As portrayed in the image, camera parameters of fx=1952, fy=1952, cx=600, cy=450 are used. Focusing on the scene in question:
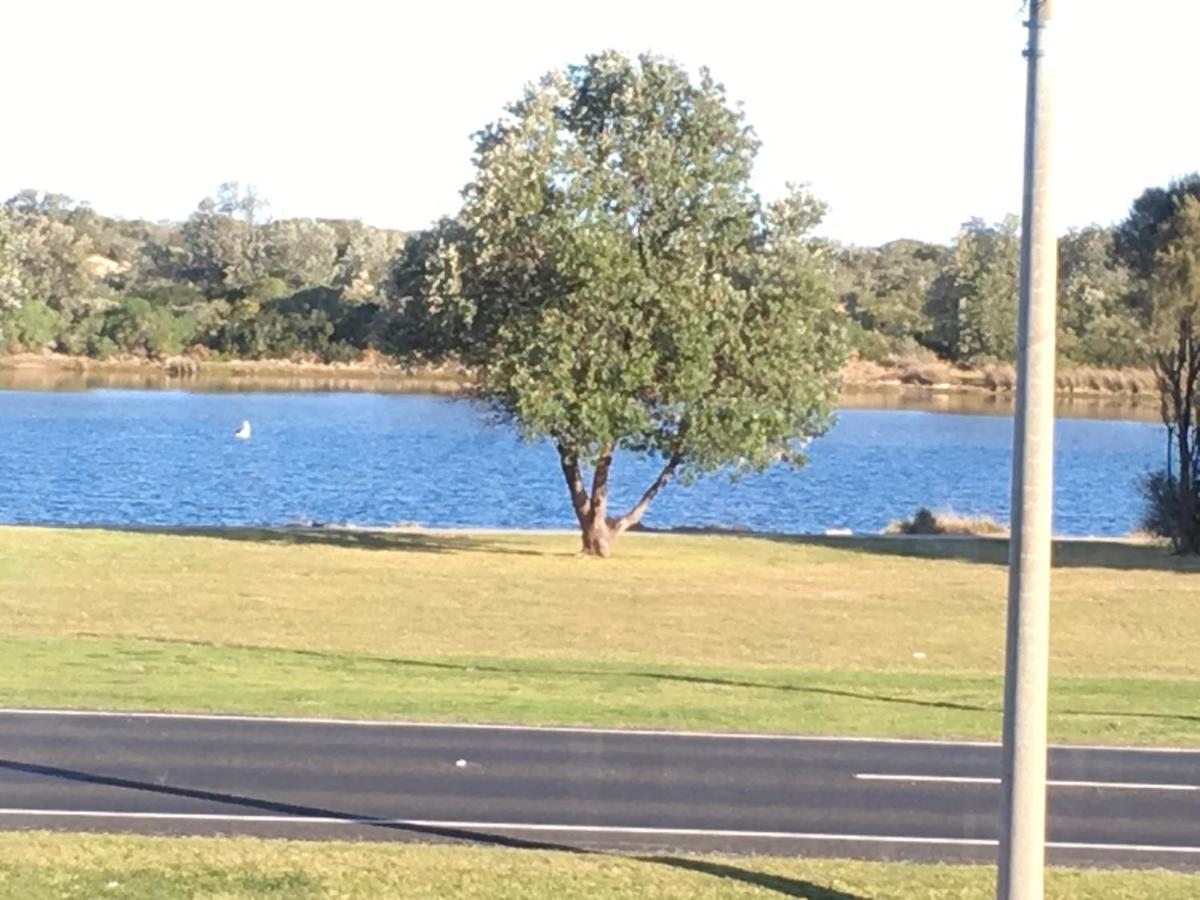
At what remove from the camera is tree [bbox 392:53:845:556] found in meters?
35.1

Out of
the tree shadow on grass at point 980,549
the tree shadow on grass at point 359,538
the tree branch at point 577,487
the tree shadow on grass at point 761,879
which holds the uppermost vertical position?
the tree branch at point 577,487

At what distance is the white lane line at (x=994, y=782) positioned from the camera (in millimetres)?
14508

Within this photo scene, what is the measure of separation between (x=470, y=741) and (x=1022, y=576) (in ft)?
25.5

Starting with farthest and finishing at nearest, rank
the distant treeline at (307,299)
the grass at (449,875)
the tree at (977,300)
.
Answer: the tree at (977,300) < the distant treeline at (307,299) < the grass at (449,875)

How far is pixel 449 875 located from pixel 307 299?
3890 inches

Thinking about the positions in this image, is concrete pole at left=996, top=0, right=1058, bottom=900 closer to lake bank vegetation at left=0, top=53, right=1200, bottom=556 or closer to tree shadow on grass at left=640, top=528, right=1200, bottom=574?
lake bank vegetation at left=0, top=53, right=1200, bottom=556

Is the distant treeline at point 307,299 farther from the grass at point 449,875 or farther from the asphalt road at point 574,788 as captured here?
the grass at point 449,875

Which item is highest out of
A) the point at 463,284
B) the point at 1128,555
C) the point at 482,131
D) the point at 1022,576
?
the point at 482,131

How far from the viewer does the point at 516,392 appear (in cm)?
3478

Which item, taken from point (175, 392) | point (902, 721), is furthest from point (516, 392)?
point (175, 392)

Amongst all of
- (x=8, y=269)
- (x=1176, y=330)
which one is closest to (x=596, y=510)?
(x=8, y=269)

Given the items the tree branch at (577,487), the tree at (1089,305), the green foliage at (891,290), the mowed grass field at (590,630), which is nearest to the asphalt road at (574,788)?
the mowed grass field at (590,630)

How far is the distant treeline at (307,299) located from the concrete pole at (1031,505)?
258ft

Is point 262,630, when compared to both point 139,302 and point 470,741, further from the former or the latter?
point 139,302
